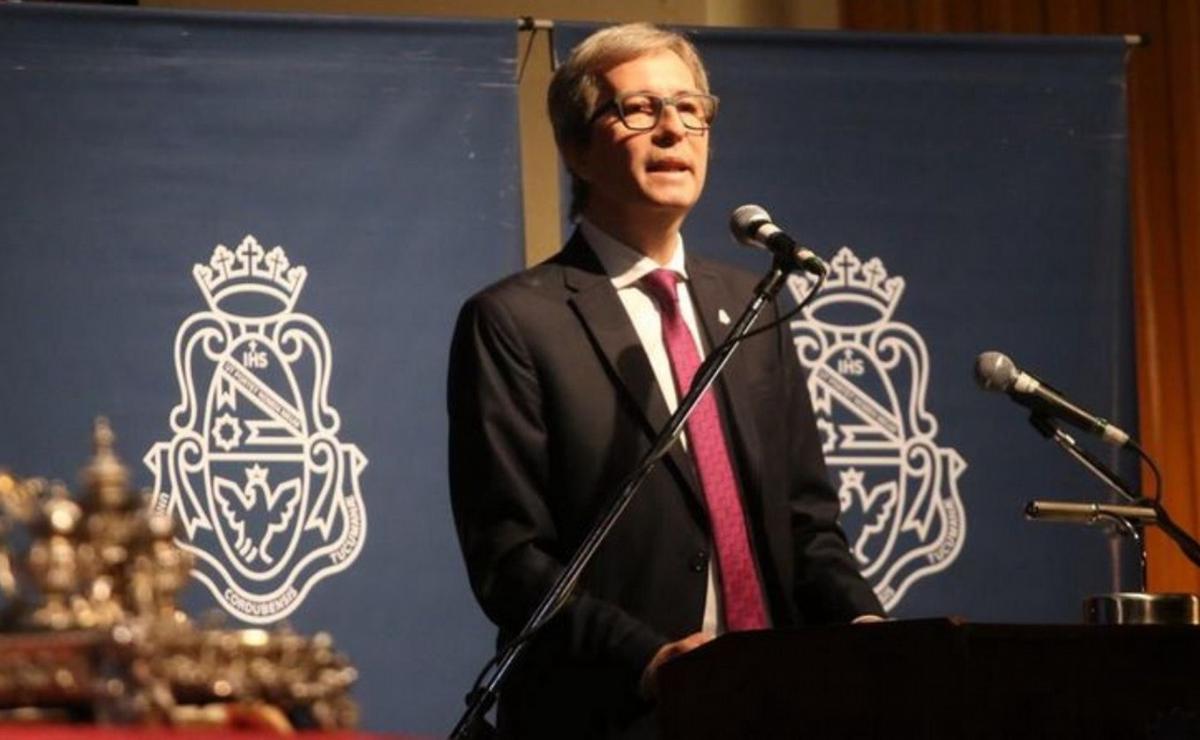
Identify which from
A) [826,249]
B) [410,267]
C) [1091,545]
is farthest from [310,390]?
[1091,545]

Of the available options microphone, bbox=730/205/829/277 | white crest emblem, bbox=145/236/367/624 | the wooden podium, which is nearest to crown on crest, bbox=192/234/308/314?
white crest emblem, bbox=145/236/367/624

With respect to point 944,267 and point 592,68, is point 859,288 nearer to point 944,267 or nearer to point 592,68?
point 944,267

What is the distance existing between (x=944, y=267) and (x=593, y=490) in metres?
1.68

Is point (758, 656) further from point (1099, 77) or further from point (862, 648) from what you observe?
point (1099, 77)

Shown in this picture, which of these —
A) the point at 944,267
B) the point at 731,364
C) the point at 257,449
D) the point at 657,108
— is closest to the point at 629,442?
the point at 731,364

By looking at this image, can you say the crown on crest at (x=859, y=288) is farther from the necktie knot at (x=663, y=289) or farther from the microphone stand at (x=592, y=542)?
the microphone stand at (x=592, y=542)

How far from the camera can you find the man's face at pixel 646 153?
144 inches

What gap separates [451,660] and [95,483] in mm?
3443

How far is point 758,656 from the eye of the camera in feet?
9.15

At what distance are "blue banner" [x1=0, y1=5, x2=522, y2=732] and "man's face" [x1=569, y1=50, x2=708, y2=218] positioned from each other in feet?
3.29

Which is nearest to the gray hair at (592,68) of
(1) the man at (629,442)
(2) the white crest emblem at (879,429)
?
(1) the man at (629,442)

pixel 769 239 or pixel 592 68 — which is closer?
pixel 769 239

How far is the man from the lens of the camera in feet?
11.2

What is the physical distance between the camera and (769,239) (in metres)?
3.29
